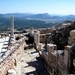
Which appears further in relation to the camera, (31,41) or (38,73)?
(31,41)

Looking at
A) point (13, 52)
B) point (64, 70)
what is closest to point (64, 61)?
point (64, 70)

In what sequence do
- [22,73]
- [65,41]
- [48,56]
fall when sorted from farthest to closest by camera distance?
1. [65,41]
2. [48,56]
3. [22,73]

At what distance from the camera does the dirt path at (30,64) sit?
13.5 meters

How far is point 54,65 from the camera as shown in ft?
43.7

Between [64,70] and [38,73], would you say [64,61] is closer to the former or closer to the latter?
[64,70]

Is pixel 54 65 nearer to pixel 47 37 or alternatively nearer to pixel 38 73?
pixel 38 73

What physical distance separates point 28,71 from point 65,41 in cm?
608

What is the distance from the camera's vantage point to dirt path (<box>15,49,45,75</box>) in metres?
13.5

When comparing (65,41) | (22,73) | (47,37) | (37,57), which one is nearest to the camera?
(22,73)

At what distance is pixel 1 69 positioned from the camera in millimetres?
11141

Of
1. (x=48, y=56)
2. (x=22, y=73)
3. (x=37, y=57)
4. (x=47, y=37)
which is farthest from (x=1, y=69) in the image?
(x=47, y=37)

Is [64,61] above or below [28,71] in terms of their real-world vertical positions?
above

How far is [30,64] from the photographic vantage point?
15.3 meters

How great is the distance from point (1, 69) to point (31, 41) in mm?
12309
